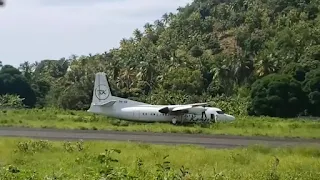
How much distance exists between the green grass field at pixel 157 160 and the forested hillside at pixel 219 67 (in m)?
31.7

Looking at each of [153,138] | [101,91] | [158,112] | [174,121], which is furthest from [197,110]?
[153,138]

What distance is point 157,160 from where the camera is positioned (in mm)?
18641

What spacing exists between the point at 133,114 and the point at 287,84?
18.4 meters

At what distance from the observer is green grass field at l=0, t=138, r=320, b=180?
14.1 meters

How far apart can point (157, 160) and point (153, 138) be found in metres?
9.82

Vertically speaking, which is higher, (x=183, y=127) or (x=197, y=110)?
(x=197, y=110)

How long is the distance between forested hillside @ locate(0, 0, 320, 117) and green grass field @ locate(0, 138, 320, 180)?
3166 centimetres

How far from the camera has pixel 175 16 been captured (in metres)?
105

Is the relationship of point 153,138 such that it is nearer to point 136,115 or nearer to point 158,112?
point 136,115

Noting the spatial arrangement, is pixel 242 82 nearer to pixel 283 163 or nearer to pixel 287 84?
pixel 287 84

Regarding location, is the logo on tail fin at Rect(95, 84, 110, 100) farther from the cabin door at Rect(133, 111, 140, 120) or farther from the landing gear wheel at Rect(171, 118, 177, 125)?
the landing gear wheel at Rect(171, 118, 177, 125)

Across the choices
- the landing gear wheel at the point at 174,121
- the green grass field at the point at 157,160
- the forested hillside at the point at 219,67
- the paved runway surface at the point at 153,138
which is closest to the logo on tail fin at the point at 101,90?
the landing gear wheel at the point at 174,121

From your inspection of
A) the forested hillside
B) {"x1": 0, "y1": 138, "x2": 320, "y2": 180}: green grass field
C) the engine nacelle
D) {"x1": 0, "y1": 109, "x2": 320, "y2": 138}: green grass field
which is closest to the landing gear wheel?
the engine nacelle

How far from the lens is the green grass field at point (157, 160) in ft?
46.1
